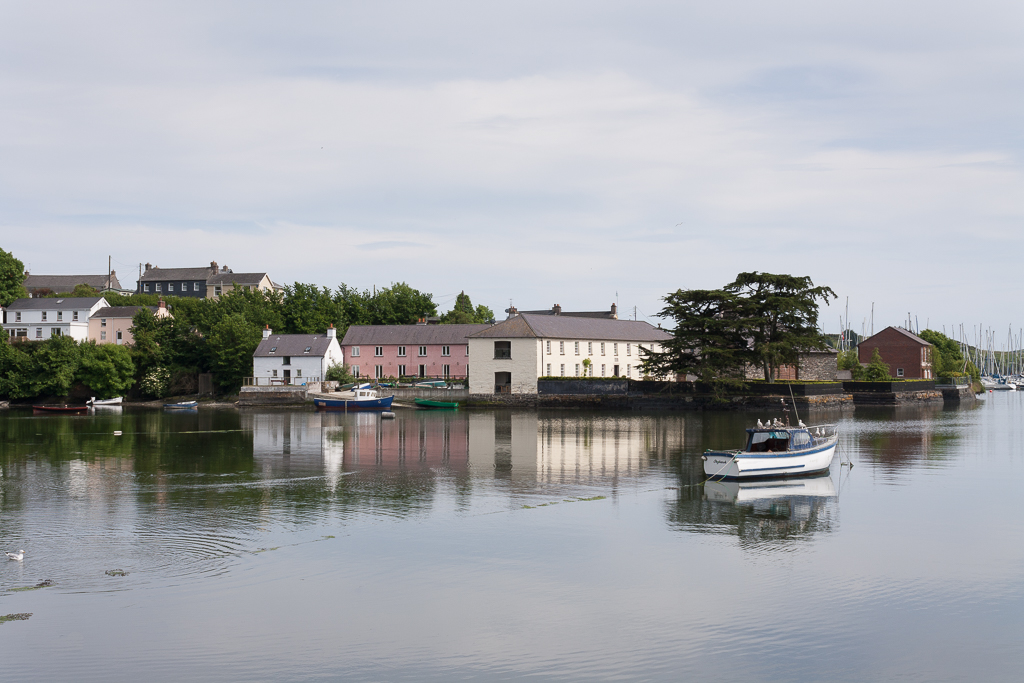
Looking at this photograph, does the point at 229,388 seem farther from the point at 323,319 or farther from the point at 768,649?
the point at 768,649

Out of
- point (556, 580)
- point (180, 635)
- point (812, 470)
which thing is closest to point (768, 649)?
point (556, 580)

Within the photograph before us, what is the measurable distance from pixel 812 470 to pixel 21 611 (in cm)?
2430

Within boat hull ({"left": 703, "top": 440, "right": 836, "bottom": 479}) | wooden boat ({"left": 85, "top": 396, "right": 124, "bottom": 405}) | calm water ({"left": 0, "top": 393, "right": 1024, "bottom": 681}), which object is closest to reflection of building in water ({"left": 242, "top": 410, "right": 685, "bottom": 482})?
calm water ({"left": 0, "top": 393, "right": 1024, "bottom": 681})

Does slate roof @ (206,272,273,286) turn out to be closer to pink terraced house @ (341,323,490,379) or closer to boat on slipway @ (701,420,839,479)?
pink terraced house @ (341,323,490,379)

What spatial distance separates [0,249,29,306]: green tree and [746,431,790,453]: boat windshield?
10090 cm

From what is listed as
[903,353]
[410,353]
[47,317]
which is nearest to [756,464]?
[410,353]

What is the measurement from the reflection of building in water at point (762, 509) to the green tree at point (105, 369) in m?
73.9

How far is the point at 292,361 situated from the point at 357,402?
16.2m

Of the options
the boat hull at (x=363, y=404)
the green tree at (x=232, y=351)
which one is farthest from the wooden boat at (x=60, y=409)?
the boat hull at (x=363, y=404)

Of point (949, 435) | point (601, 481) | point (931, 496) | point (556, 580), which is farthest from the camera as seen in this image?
point (949, 435)

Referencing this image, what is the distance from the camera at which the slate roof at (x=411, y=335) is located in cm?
9188

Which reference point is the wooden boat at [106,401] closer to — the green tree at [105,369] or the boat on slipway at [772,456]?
the green tree at [105,369]

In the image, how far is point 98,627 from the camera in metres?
13.4

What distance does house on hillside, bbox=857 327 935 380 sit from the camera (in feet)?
328
